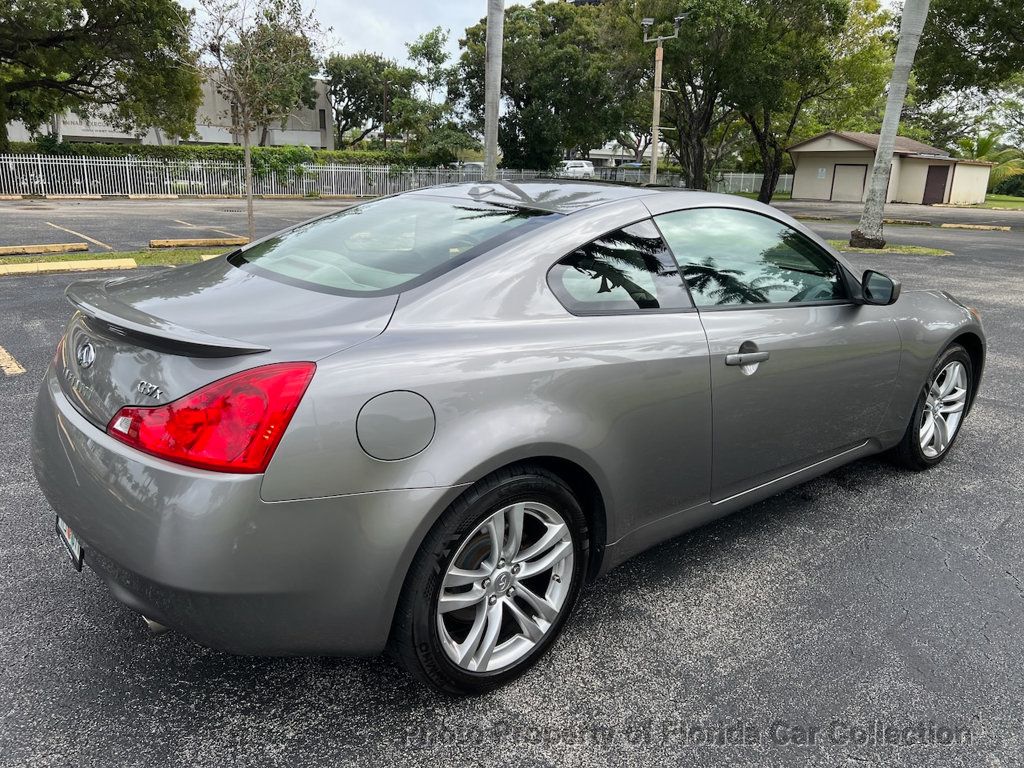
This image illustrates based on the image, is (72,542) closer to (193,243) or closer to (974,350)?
(974,350)

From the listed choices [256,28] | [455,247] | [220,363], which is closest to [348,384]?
[220,363]

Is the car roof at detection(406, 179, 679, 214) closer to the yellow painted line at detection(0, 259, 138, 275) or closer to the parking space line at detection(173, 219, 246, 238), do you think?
the yellow painted line at detection(0, 259, 138, 275)

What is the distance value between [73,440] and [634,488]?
1.72m

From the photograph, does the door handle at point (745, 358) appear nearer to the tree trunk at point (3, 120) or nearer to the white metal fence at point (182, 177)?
the white metal fence at point (182, 177)

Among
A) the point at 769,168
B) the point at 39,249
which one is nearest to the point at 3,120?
the point at 39,249

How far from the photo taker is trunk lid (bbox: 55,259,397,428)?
76.5 inches

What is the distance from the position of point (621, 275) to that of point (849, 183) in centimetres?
4835

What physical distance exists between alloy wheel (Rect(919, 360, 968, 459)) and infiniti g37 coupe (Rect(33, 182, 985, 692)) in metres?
1.05

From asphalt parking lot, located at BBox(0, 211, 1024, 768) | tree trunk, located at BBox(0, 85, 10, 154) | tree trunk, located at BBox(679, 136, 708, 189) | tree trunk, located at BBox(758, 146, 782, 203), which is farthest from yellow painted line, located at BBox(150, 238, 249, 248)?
tree trunk, located at BBox(758, 146, 782, 203)

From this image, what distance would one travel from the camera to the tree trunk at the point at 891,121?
43.4 ft

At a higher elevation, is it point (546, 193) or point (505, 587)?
point (546, 193)

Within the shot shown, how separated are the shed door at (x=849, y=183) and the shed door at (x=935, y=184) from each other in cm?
386

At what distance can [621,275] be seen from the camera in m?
2.69

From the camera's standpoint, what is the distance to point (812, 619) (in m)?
2.81
